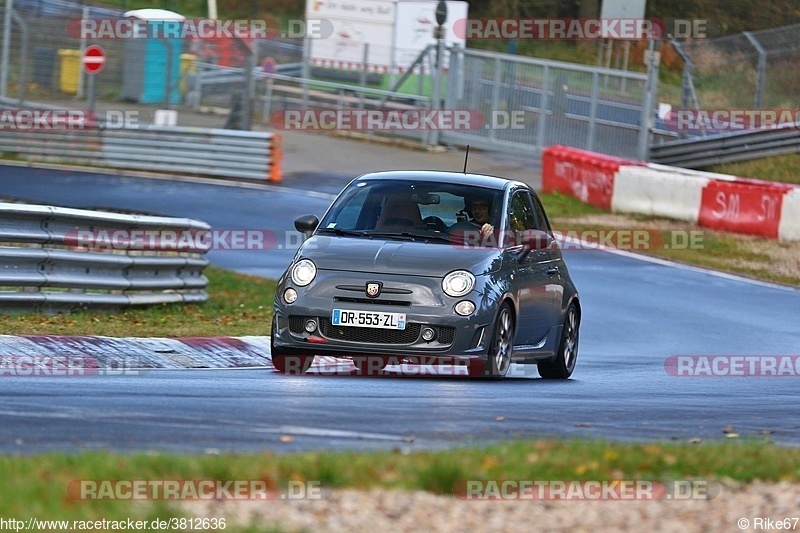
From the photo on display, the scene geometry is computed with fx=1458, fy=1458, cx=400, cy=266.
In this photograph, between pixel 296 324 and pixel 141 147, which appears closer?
pixel 296 324

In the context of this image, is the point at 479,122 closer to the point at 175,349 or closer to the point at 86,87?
the point at 86,87

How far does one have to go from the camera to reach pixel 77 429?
7062mm

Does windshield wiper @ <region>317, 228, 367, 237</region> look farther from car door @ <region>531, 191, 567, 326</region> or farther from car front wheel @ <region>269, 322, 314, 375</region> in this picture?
car door @ <region>531, 191, 567, 326</region>

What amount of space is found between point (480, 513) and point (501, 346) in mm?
5358

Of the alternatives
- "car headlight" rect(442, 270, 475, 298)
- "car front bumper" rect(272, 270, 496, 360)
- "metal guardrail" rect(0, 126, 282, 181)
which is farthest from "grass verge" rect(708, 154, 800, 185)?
"car front bumper" rect(272, 270, 496, 360)

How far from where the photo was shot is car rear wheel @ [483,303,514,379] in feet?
34.8

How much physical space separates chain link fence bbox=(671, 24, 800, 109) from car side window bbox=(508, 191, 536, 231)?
18653mm

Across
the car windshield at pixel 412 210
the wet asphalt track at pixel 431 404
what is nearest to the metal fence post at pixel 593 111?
the wet asphalt track at pixel 431 404

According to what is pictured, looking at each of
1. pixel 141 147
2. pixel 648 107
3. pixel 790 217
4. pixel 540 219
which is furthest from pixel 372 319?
pixel 648 107

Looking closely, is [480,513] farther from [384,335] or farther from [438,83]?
[438,83]

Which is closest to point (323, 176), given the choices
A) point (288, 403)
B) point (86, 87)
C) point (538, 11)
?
point (86, 87)

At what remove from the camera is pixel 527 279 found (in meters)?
11.5

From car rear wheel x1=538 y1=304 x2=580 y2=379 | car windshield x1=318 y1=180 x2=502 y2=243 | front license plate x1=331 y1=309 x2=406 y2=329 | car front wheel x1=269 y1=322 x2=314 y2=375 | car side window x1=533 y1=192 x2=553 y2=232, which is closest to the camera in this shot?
front license plate x1=331 y1=309 x2=406 y2=329

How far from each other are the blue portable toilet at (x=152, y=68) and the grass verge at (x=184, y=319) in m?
16.6
